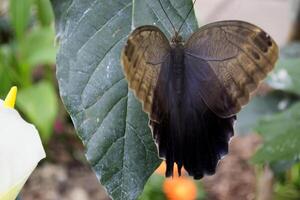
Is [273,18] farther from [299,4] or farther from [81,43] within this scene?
[81,43]

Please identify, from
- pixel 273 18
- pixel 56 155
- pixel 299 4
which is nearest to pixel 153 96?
pixel 299 4

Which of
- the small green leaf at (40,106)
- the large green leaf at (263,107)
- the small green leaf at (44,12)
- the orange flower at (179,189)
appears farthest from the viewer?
the small green leaf at (44,12)

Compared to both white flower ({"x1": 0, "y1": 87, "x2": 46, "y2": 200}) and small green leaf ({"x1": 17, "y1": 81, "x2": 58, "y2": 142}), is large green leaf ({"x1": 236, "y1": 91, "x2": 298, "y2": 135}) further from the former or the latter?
white flower ({"x1": 0, "y1": 87, "x2": 46, "y2": 200})

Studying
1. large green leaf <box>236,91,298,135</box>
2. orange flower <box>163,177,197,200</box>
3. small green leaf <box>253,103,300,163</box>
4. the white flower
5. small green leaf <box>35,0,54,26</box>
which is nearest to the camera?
the white flower

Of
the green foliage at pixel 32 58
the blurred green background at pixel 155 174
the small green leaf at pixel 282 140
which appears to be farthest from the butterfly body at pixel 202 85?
the green foliage at pixel 32 58

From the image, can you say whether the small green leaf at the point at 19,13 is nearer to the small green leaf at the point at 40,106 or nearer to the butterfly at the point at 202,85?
the small green leaf at the point at 40,106

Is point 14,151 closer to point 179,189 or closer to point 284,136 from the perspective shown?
point 284,136

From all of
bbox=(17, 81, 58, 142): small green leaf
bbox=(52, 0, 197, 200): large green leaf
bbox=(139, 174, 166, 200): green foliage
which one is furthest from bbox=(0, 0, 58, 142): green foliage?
bbox=(52, 0, 197, 200): large green leaf
